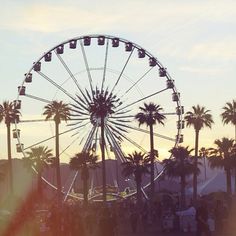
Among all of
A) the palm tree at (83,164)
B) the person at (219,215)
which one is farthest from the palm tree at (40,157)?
the person at (219,215)

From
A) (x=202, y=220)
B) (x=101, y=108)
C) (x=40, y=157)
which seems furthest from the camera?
(x=40, y=157)

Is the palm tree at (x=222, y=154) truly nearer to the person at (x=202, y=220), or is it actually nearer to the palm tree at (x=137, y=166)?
the palm tree at (x=137, y=166)

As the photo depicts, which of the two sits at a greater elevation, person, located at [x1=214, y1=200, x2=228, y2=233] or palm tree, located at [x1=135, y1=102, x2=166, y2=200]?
palm tree, located at [x1=135, y1=102, x2=166, y2=200]

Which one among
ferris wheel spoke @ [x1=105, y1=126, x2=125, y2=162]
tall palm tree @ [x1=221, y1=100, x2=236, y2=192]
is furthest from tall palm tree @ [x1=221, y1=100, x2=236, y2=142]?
ferris wheel spoke @ [x1=105, y1=126, x2=125, y2=162]

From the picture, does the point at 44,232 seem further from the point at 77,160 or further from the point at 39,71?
the point at 77,160

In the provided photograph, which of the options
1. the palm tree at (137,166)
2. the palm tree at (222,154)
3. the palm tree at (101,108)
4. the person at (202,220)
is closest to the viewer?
the person at (202,220)

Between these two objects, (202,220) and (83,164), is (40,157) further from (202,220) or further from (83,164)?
(202,220)

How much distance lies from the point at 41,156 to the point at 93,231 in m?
56.3

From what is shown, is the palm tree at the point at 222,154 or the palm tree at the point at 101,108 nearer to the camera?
the palm tree at the point at 101,108

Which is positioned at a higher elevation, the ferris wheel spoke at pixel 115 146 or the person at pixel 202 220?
the ferris wheel spoke at pixel 115 146

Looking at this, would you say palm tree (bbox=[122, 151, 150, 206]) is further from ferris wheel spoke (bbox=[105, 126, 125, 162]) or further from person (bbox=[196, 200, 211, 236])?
person (bbox=[196, 200, 211, 236])

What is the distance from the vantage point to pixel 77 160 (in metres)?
77.9

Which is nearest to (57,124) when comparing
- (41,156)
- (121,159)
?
(41,156)

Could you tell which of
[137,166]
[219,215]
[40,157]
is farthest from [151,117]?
[219,215]
